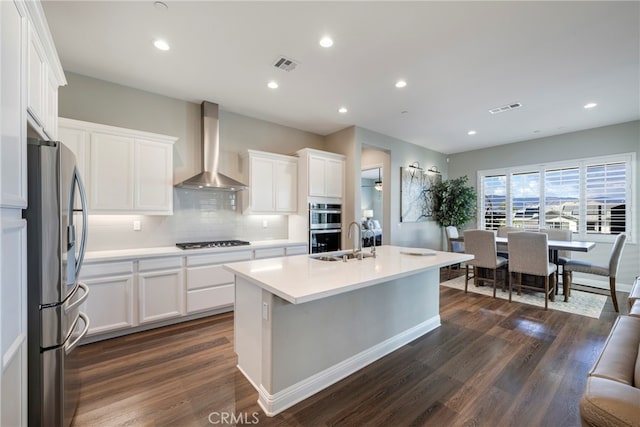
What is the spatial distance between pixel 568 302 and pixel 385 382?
12.1ft

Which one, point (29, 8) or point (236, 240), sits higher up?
point (29, 8)

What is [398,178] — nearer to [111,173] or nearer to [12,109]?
[111,173]

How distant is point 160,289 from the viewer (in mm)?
3066

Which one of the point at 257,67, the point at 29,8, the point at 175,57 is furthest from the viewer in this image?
the point at 257,67

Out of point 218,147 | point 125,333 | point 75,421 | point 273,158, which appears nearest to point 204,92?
point 218,147

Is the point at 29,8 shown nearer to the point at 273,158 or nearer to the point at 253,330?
the point at 253,330

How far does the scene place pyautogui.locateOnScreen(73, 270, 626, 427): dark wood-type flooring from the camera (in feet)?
5.81

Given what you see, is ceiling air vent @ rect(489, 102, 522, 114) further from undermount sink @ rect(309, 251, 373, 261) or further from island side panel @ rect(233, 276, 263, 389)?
island side panel @ rect(233, 276, 263, 389)

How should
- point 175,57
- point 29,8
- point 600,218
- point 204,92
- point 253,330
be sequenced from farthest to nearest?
point 600,218 → point 204,92 → point 175,57 → point 253,330 → point 29,8

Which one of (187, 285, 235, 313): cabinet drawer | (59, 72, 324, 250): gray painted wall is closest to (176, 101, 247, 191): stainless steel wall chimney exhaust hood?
(59, 72, 324, 250): gray painted wall

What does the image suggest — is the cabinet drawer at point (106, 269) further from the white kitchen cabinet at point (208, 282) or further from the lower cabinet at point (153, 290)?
the white kitchen cabinet at point (208, 282)

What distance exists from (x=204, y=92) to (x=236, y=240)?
2.09 meters

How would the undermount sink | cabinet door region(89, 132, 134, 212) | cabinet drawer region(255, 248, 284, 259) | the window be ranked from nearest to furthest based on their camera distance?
the undermount sink → cabinet door region(89, 132, 134, 212) → cabinet drawer region(255, 248, 284, 259) → the window

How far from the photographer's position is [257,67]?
2.93 metres
